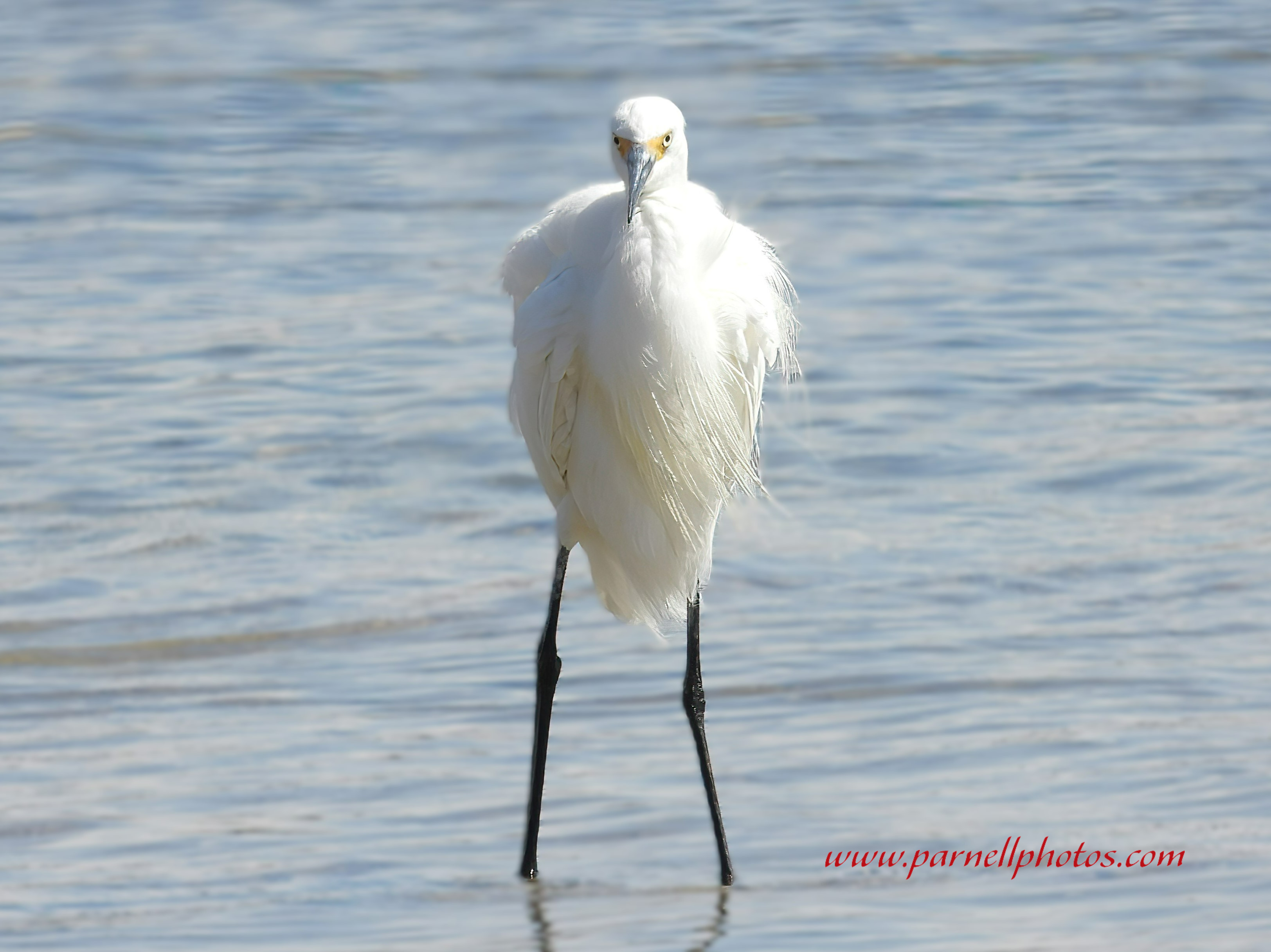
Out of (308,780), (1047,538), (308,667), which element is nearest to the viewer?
(308,780)

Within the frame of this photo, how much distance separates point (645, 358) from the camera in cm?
329

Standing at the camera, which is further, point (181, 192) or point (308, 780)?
point (181, 192)

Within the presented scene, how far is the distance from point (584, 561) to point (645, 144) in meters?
2.60

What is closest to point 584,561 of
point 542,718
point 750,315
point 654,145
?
point 542,718

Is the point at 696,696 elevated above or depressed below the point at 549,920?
above

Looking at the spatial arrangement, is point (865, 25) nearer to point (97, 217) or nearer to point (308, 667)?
point (97, 217)

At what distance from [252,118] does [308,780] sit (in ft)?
28.7

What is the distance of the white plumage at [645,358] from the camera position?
3160 mm

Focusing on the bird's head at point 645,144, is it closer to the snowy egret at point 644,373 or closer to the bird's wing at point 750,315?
the snowy egret at point 644,373

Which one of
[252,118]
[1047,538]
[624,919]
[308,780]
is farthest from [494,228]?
[624,919]

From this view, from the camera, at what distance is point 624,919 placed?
128 inches

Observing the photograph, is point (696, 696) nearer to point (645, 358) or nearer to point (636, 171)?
point (645, 358)

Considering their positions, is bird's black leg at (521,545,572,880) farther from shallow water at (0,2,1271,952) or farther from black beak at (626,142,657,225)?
black beak at (626,142,657,225)

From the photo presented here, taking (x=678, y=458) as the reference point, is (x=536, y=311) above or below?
above
